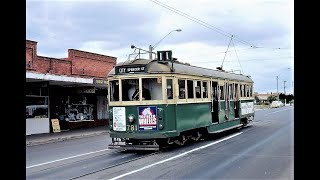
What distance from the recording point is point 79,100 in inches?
1129

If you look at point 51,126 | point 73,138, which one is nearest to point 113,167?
point 73,138

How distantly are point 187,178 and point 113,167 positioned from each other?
2381mm

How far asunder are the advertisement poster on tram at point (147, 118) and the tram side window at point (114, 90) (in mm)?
1120

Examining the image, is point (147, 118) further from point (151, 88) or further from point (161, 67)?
point (161, 67)

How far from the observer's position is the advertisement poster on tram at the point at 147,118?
42.5ft

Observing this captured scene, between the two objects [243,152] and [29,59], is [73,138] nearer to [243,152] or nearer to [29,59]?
[29,59]

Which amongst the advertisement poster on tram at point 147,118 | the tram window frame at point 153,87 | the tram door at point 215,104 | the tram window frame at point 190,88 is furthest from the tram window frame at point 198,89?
the advertisement poster on tram at point 147,118

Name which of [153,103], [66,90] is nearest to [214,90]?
[153,103]

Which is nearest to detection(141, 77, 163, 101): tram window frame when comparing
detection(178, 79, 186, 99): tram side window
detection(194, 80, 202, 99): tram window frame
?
detection(178, 79, 186, 99): tram side window

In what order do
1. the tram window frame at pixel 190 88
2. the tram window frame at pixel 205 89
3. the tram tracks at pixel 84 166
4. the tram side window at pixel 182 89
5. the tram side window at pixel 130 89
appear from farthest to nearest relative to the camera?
the tram window frame at pixel 205 89 < the tram window frame at pixel 190 88 < the tram side window at pixel 182 89 < the tram side window at pixel 130 89 < the tram tracks at pixel 84 166

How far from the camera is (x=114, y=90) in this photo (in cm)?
1386

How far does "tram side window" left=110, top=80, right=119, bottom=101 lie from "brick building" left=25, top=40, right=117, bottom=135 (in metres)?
7.56

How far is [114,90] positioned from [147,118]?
5.63 feet

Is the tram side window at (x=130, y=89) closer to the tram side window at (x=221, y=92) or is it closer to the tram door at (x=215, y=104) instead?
the tram door at (x=215, y=104)
